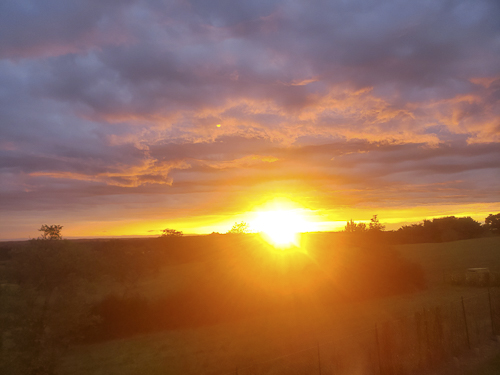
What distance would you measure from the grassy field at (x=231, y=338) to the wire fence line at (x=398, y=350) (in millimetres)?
A: 3191

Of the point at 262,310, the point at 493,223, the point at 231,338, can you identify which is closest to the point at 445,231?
the point at 493,223

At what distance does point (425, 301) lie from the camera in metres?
29.6

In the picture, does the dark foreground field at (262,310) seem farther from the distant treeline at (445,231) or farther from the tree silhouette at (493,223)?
the tree silhouette at (493,223)

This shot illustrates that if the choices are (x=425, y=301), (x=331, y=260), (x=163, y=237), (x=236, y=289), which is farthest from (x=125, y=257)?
(x=163, y=237)

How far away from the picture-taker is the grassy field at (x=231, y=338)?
18172 mm

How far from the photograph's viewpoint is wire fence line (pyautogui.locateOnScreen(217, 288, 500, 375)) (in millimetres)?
12188

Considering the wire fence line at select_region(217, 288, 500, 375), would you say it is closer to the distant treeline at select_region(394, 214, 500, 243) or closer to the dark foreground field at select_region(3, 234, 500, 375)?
the dark foreground field at select_region(3, 234, 500, 375)

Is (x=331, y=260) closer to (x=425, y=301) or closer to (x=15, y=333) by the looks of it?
(x=425, y=301)

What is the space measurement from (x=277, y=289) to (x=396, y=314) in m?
10.2

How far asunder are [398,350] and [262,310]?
18.2 meters

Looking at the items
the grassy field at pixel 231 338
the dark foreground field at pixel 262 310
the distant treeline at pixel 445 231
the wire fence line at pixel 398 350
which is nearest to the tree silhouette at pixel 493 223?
the distant treeline at pixel 445 231

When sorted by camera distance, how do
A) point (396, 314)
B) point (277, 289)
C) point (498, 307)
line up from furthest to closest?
point (277, 289)
point (396, 314)
point (498, 307)

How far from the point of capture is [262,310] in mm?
30094

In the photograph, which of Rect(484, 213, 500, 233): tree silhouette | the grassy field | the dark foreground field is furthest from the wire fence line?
Rect(484, 213, 500, 233): tree silhouette
